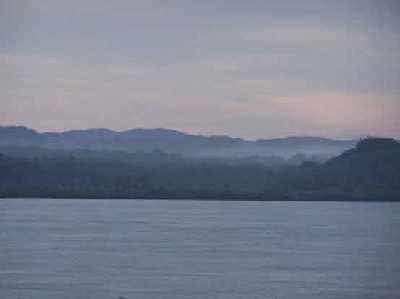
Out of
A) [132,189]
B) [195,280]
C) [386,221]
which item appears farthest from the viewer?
[132,189]

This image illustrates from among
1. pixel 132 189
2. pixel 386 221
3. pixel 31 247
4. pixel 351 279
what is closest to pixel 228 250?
pixel 31 247

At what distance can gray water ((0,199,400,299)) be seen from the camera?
23953 mm

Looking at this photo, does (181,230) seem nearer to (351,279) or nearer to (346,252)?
(346,252)

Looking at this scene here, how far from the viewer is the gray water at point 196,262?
24.0 metres

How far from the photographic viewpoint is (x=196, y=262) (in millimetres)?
30438

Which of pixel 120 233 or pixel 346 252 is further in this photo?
pixel 120 233

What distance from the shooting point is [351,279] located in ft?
86.6

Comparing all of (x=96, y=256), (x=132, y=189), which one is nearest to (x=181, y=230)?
(x=96, y=256)

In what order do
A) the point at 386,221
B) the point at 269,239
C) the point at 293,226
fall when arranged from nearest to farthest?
1. the point at 269,239
2. the point at 293,226
3. the point at 386,221

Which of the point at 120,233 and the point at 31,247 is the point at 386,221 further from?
the point at 31,247

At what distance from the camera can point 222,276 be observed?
26.8m

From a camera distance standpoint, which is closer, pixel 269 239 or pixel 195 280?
pixel 195 280

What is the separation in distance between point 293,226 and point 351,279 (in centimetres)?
2741

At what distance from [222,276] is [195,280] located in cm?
106
